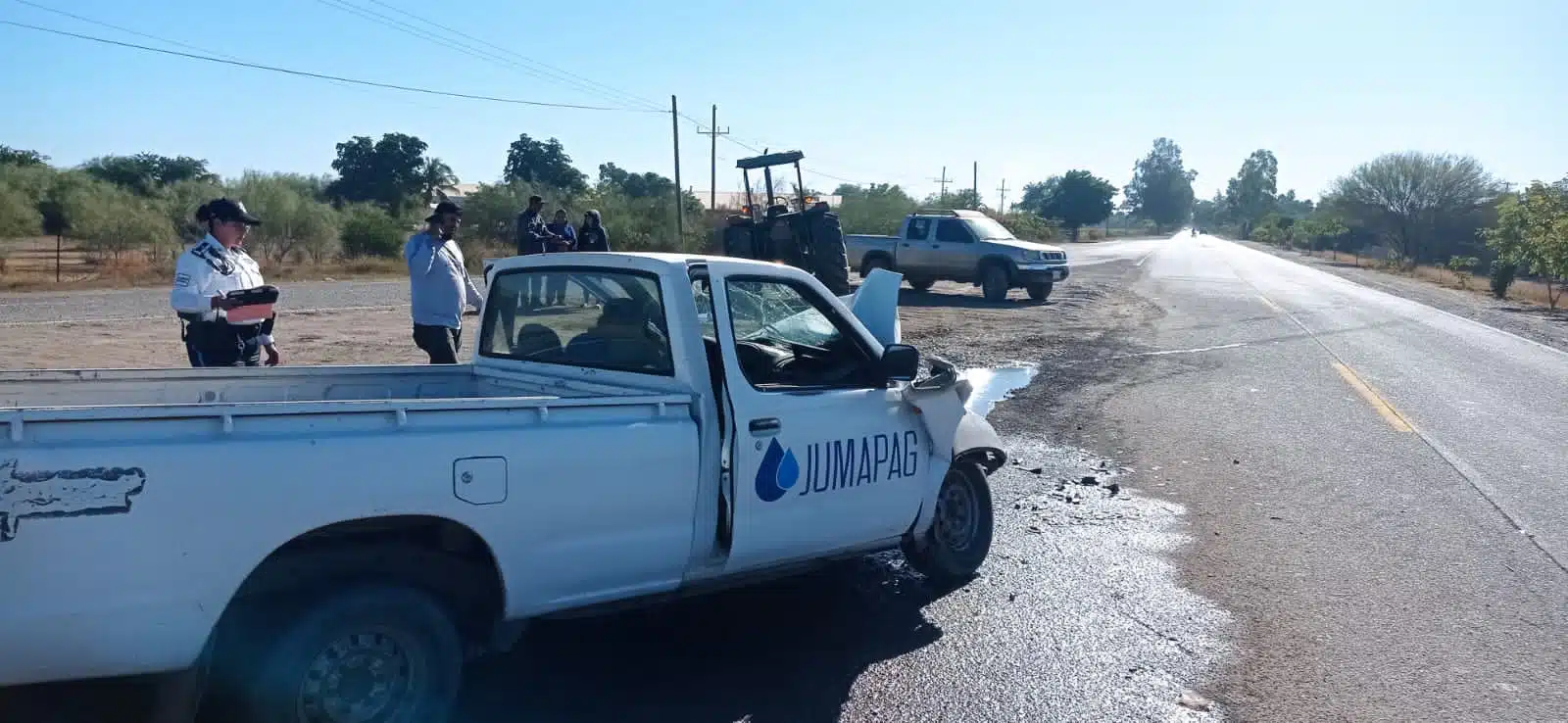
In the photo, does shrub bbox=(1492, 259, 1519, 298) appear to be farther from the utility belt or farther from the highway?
the utility belt

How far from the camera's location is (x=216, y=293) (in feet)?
20.5

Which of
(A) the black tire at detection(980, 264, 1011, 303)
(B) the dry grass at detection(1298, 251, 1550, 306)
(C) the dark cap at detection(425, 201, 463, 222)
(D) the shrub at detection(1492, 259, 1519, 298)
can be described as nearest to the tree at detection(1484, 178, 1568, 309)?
(D) the shrub at detection(1492, 259, 1519, 298)

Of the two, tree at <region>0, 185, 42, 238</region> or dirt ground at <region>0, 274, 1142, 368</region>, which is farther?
tree at <region>0, 185, 42, 238</region>

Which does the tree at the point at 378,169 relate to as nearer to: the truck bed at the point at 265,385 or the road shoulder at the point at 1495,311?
the road shoulder at the point at 1495,311

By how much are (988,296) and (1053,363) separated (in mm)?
10657

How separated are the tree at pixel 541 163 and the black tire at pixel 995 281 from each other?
4369 cm

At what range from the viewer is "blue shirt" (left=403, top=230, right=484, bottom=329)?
8094mm

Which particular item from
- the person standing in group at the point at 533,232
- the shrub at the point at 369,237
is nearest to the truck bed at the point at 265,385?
the person standing in group at the point at 533,232

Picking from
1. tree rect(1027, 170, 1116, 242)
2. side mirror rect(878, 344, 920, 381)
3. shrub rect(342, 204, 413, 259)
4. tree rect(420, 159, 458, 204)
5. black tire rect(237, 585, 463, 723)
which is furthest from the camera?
tree rect(1027, 170, 1116, 242)

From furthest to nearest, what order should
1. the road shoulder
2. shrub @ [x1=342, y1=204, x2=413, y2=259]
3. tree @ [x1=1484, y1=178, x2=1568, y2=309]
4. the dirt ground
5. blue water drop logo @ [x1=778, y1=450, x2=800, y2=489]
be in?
shrub @ [x1=342, y1=204, x2=413, y2=259] < tree @ [x1=1484, y1=178, x2=1568, y2=309] < the road shoulder < the dirt ground < blue water drop logo @ [x1=778, y1=450, x2=800, y2=489]

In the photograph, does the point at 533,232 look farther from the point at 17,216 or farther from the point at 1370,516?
the point at 17,216

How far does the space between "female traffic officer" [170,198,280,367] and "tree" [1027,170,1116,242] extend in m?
115

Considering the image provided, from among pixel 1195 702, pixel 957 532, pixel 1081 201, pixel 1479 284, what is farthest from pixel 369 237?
pixel 1081 201

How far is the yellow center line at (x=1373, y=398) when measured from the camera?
1063 cm
